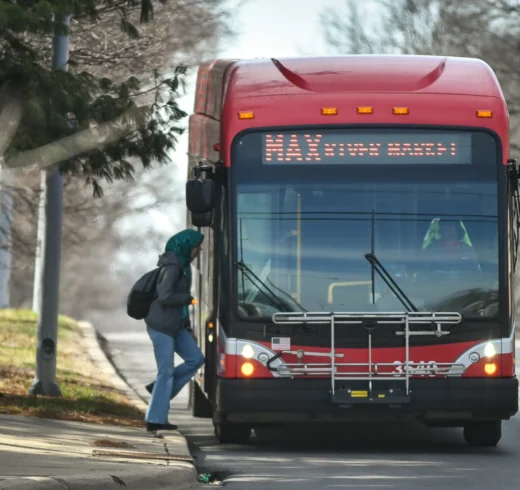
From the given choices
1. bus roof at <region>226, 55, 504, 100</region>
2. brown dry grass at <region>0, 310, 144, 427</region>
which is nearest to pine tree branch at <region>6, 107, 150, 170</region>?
bus roof at <region>226, 55, 504, 100</region>

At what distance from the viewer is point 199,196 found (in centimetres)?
1248

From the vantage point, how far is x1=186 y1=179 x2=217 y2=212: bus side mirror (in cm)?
1247

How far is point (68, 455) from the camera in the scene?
36.6ft

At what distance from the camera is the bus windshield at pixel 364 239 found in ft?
41.1

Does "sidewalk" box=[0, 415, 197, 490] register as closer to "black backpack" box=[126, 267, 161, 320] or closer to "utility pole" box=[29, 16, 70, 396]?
"black backpack" box=[126, 267, 161, 320]

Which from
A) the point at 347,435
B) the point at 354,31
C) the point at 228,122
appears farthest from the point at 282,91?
the point at 354,31

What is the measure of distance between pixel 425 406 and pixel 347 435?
2.22 m

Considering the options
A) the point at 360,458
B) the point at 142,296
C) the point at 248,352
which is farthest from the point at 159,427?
the point at 360,458

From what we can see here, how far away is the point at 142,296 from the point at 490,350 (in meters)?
3.14

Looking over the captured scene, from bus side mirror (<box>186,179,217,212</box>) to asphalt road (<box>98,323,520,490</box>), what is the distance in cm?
199

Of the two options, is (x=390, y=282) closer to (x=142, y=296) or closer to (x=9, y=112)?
(x=142, y=296)

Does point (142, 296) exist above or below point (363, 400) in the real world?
above

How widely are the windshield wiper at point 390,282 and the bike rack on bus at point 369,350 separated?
0.30ft

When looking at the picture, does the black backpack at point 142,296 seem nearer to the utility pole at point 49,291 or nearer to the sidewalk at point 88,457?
the sidewalk at point 88,457
